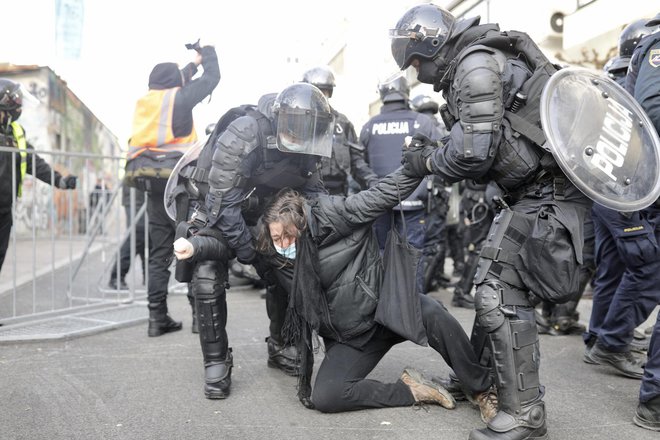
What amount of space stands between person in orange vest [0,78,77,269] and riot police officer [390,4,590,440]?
348 centimetres

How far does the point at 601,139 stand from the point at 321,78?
3073 mm

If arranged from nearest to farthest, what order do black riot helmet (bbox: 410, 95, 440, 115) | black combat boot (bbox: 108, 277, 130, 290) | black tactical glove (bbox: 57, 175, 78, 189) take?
black tactical glove (bbox: 57, 175, 78, 189)
black combat boot (bbox: 108, 277, 130, 290)
black riot helmet (bbox: 410, 95, 440, 115)

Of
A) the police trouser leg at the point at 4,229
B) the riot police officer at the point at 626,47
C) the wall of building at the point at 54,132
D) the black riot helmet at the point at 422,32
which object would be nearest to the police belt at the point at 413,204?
the riot police officer at the point at 626,47

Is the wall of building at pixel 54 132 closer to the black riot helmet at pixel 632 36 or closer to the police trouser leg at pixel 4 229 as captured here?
the police trouser leg at pixel 4 229

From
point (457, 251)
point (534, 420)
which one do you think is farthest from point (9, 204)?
point (457, 251)

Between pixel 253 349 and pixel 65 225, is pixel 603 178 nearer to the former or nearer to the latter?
pixel 253 349

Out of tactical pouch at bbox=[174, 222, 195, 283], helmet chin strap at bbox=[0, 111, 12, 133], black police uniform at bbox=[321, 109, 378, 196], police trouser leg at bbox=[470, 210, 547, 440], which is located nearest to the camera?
police trouser leg at bbox=[470, 210, 547, 440]

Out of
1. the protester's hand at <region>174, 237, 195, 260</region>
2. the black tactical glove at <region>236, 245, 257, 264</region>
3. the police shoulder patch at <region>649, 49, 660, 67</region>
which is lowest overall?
the black tactical glove at <region>236, 245, 257, 264</region>

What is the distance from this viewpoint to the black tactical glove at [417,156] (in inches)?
103

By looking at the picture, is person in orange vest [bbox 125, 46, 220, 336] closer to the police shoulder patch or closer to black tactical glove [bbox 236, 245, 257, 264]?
black tactical glove [bbox 236, 245, 257, 264]

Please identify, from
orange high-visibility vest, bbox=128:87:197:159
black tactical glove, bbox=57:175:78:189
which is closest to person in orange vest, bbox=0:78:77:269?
black tactical glove, bbox=57:175:78:189

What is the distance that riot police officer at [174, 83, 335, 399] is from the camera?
9.77ft

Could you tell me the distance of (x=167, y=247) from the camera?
14.8 ft

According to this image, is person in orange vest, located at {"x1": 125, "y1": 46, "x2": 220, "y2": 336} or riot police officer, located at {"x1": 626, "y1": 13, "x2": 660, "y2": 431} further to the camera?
person in orange vest, located at {"x1": 125, "y1": 46, "x2": 220, "y2": 336}
